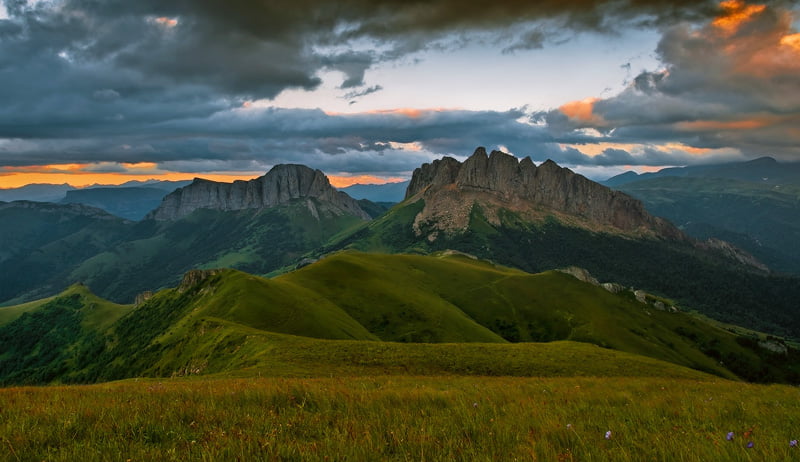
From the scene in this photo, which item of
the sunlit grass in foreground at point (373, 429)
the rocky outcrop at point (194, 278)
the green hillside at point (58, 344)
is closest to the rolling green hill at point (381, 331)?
the rocky outcrop at point (194, 278)

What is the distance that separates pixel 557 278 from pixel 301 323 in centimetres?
13275

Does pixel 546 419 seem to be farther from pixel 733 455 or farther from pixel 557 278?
pixel 557 278

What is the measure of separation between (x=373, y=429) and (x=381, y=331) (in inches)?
4047

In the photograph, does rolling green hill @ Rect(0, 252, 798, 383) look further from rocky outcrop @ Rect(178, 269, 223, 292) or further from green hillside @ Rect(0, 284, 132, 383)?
green hillside @ Rect(0, 284, 132, 383)

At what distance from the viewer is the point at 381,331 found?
10662 cm

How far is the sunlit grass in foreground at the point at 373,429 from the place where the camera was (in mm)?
5121

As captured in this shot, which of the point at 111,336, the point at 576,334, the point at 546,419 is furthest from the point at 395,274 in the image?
the point at 546,419

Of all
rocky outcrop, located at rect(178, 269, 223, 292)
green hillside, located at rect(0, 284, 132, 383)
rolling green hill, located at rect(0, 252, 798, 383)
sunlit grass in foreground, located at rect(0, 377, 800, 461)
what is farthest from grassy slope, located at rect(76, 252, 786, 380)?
sunlit grass in foreground, located at rect(0, 377, 800, 461)

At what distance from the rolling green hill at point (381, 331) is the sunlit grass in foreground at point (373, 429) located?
2297cm

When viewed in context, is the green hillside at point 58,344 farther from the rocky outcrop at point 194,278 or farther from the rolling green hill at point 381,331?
the rocky outcrop at point 194,278

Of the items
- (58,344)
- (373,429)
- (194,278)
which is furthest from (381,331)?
(58,344)

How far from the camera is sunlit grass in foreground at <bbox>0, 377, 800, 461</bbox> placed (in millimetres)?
5121

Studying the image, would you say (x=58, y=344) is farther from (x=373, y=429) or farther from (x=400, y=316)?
(x=373, y=429)

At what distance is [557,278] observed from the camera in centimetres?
17525
